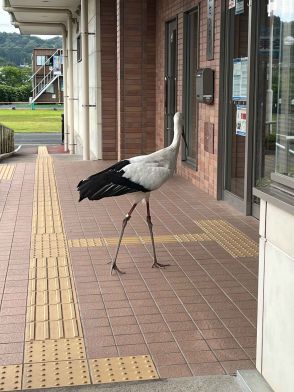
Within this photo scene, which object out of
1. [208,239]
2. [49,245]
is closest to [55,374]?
[49,245]

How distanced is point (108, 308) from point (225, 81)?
4.70m

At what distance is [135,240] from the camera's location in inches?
260

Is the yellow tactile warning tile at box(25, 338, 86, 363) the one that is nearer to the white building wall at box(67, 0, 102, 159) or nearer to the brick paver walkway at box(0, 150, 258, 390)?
the brick paver walkway at box(0, 150, 258, 390)

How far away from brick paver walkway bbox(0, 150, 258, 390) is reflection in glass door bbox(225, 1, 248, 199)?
1.52 ft

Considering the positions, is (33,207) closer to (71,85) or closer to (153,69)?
(153,69)

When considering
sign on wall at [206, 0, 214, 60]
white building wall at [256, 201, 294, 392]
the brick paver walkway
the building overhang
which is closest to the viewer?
white building wall at [256, 201, 294, 392]

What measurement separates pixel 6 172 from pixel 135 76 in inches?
128

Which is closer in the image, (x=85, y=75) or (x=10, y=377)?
(x=10, y=377)

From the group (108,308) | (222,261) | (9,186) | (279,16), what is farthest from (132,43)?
(279,16)

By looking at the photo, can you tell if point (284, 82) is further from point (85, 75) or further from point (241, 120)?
point (85, 75)

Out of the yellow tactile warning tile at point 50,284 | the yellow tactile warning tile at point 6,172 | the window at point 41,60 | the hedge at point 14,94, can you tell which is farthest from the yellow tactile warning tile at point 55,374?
the hedge at point 14,94

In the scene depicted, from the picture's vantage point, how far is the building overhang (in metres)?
18.2

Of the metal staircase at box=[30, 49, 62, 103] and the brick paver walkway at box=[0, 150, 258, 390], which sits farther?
the metal staircase at box=[30, 49, 62, 103]

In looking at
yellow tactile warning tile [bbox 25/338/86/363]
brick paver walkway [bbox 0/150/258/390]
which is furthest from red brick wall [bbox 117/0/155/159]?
yellow tactile warning tile [bbox 25/338/86/363]
